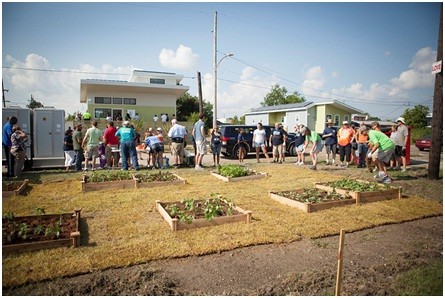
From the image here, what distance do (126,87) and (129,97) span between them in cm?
125

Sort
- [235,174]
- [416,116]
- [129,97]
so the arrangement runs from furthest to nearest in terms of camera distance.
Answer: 1. [416,116]
2. [129,97]
3. [235,174]

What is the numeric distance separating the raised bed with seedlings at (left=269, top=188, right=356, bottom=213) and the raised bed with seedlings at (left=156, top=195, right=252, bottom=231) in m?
1.46

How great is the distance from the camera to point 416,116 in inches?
1913

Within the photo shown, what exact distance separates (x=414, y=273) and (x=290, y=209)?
2897 mm

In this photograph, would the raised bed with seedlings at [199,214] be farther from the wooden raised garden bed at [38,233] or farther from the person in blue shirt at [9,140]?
the person in blue shirt at [9,140]

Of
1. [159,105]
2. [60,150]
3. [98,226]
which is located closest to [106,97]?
[159,105]

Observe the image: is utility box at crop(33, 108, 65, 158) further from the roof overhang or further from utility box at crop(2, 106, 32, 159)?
the roof overhang

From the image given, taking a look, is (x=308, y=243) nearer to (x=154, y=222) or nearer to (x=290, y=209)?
(x=290, y=209)

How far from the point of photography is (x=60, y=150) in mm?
14320

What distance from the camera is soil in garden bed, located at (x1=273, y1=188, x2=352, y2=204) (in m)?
6.64

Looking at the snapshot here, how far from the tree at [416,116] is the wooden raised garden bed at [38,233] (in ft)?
172

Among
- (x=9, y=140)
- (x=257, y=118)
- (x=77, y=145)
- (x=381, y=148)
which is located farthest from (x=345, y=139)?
(x=257, y=118)

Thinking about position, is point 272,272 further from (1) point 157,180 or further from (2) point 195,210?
(1) point 157,180

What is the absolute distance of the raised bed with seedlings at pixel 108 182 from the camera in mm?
8133
